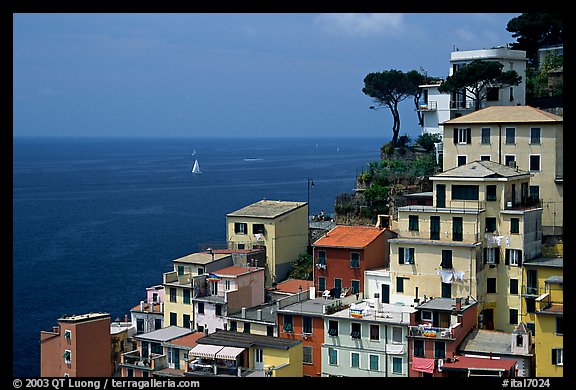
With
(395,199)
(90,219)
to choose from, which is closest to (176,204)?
(90,219)

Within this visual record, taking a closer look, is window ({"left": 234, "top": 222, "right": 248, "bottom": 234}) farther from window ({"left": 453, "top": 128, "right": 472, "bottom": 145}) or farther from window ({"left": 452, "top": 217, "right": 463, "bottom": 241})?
window ({"left": 452, "top": 217, "right": 463, "bottom": 241})

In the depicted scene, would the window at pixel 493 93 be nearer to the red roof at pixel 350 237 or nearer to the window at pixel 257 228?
the red roof at pixel 350 237

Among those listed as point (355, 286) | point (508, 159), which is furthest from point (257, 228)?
point (508, 159)

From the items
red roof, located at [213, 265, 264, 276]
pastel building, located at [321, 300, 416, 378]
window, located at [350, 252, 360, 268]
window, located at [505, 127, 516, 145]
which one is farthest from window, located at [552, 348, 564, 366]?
red roof, located at [213, 265, 264, 276]

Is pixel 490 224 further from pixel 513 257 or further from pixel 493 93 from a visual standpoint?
pixel 493 93

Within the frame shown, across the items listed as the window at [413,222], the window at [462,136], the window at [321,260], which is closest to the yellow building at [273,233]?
the window at [321,260]
